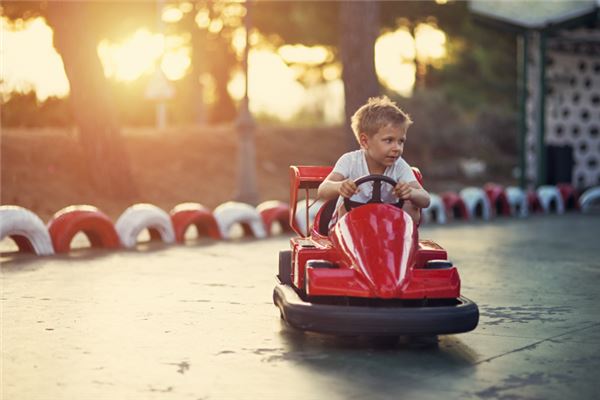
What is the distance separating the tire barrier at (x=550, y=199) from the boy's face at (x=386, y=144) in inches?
536

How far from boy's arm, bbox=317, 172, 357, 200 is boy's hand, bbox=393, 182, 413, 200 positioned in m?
0.25

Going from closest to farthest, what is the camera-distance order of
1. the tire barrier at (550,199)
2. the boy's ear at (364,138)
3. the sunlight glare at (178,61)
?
the boy's ear at (364,138), the tire barrier at (550,199), the sunlight glare at (178,61)

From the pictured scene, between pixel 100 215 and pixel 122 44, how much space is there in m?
10.3

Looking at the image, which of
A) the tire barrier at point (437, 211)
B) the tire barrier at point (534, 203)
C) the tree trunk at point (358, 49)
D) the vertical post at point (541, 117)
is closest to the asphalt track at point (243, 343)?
the tire barrier at point (437, 211)

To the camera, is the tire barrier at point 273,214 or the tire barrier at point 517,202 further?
the tire barrier at point 517,202

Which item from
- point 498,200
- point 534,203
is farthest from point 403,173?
point 534,203

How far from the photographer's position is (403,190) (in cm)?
610

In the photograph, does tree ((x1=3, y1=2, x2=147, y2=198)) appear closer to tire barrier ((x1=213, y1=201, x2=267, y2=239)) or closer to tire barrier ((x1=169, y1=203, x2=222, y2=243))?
tire barrier ((x1=213, y1=201, x2=267, y2=239))

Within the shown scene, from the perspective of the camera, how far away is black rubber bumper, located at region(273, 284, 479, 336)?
17.8 feet

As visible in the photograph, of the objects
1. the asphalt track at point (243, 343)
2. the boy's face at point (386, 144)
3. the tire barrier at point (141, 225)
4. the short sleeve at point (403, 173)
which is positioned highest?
the boy's face at point (386, 144)

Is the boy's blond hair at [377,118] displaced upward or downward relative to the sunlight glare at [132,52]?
downward

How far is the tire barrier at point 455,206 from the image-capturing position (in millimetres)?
17109

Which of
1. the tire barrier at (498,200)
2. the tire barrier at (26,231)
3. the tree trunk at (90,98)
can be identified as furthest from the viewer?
the tire barrier at (498,200)

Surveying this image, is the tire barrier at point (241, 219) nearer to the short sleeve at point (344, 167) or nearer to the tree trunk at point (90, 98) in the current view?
the tree trunk at point (90, 98)
